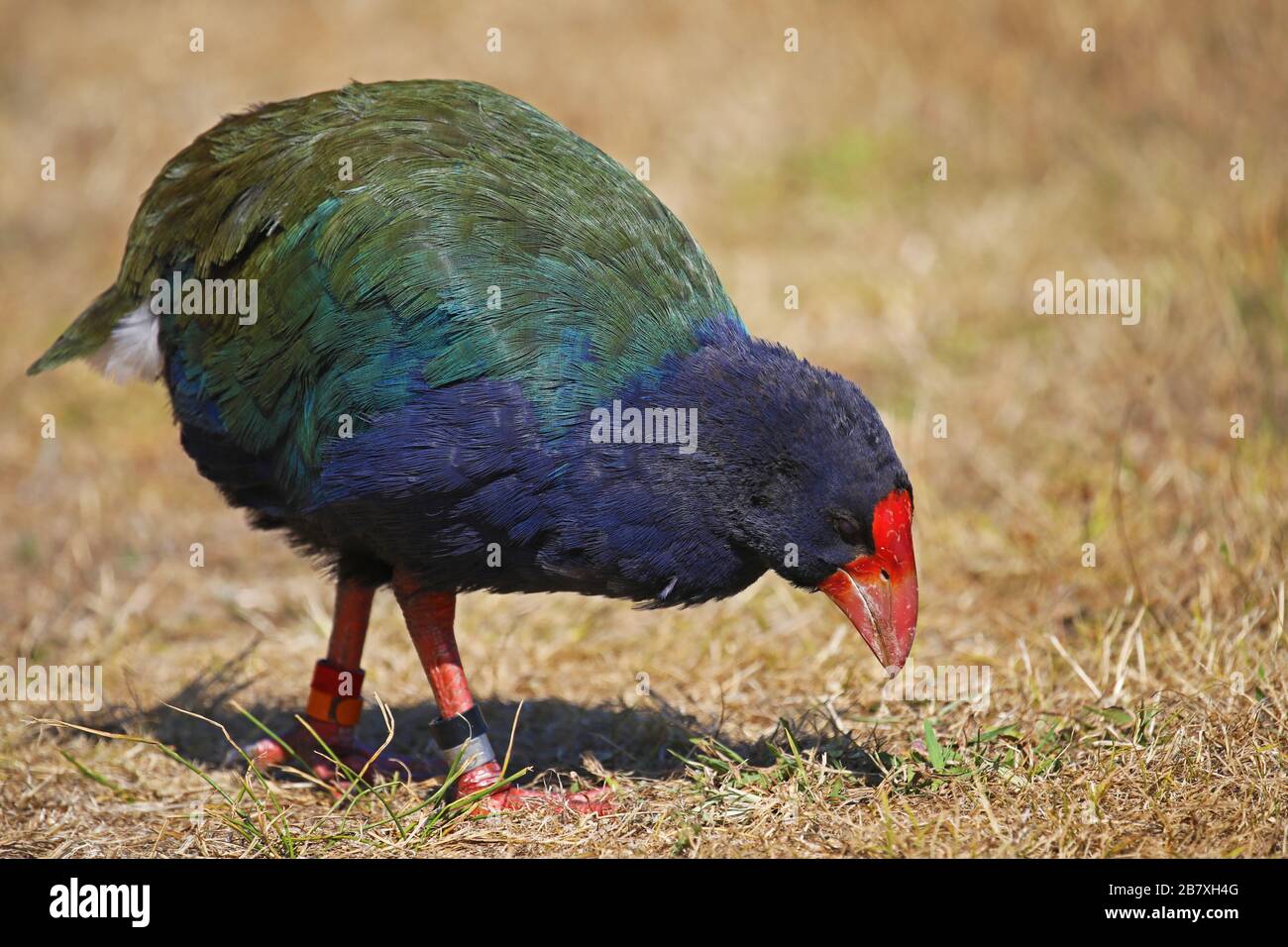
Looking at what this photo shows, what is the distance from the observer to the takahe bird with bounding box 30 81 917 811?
2896 millimetres

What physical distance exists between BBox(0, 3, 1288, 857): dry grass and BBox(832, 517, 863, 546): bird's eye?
1.80 feet

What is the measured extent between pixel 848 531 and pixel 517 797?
1.02 metres

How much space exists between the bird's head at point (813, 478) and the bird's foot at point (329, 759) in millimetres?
1257

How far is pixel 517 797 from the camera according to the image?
130 inches

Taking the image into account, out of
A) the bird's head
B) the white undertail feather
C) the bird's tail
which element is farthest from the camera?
the bird's tail

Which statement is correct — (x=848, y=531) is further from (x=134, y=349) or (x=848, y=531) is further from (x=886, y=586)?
(x=134, y=349)

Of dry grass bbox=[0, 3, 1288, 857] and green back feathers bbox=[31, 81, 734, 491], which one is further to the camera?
dry grass bbox=[0, 3, 1288, 857]

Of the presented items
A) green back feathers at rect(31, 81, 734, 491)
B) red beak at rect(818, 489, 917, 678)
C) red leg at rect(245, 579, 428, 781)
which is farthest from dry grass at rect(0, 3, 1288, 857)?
green back feathers at rect(31, 81, 734, 491)

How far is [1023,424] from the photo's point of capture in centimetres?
561

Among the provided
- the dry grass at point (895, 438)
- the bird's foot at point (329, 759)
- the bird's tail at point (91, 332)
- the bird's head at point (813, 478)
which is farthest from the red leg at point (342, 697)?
the bird's head at point (813, 478)

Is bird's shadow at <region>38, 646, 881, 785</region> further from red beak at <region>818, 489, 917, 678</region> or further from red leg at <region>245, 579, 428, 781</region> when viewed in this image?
red beak at <region>818, 489, 917, 678</region>

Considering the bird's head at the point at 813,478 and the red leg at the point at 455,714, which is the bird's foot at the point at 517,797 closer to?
the red leg at the point at 455,714

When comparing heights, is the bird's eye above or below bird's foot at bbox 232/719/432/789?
above

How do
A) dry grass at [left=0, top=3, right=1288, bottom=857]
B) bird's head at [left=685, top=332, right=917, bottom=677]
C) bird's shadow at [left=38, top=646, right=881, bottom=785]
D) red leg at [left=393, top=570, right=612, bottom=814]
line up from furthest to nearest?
bird's shadow at [left=38, top=646, right=881, bottom=785], red leg at [left=393, top=570, right=612, bottom=814], dry grass at [left=0, top=3, right=1288, bottom=857], bird's head at [left=685, top=332, right=917, bottom=677]
